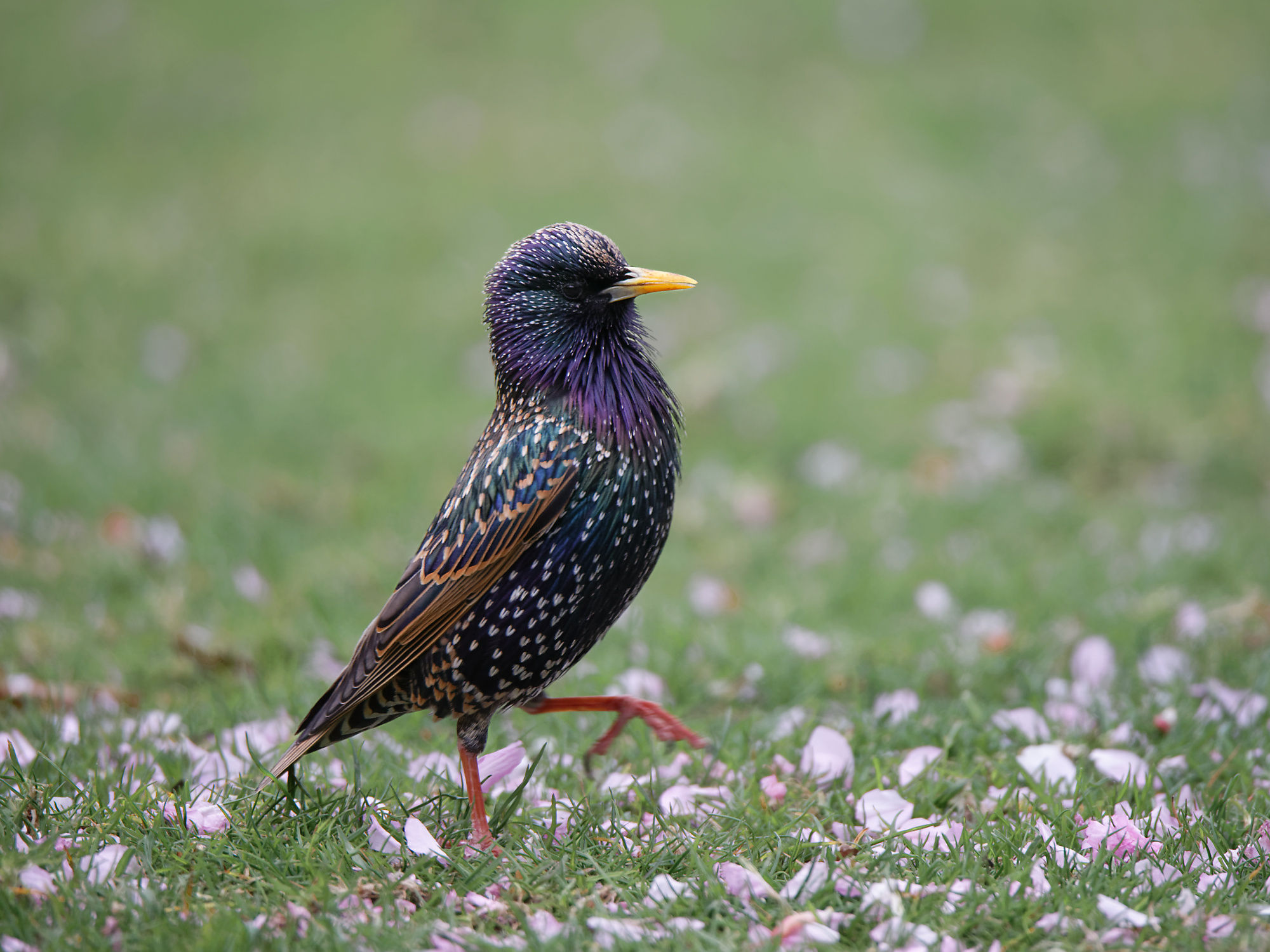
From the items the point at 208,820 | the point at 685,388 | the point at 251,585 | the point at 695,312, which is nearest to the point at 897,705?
the point at 208,820

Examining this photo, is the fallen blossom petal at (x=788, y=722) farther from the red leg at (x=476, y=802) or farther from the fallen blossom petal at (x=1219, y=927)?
the fallen blossom petal at (x=1219, y=927)

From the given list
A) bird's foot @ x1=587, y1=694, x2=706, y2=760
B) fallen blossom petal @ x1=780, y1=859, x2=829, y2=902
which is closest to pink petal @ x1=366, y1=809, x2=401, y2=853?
bird's foot @ x1=587, y1=694, x2=706, y2=760

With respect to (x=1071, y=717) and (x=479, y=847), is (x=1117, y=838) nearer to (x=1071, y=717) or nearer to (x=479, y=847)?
(x=1071, y=717)

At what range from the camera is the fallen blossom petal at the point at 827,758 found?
3.19 m

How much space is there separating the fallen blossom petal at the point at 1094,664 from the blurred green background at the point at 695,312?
3.7 inches

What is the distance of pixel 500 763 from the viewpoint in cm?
296

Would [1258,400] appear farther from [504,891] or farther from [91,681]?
[91,681]

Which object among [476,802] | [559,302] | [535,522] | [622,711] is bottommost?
[476,802]

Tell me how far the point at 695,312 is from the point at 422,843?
5.77 metres

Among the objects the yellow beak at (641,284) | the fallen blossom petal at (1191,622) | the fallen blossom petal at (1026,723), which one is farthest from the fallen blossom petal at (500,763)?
the fallen blossom petal at (1191,622)

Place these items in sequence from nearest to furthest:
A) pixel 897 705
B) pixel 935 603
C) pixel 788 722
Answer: pixel 788 722 < pixel 897 705 < pixel 935 603

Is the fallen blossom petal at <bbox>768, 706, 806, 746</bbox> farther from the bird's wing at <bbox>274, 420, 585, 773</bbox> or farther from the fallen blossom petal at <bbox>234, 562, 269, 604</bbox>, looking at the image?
the fallen blossom petal at <bbox>234, 562, 269, 604</bbox>

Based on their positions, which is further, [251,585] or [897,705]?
[251,585]

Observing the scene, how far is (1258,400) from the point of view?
6477mm
